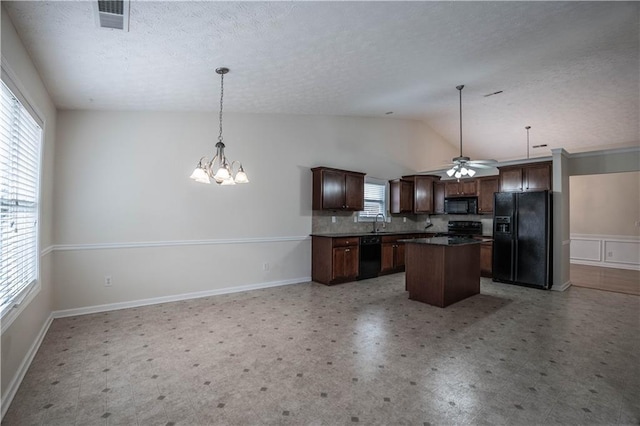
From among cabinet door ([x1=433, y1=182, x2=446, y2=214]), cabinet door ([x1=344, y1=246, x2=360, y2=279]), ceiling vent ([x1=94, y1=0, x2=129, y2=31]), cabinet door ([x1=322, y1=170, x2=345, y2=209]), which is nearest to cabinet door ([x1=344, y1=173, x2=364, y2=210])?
cabinet door ([x1=322, y1=170, x2=345, y2=209])

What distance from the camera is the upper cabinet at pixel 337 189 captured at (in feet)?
18.5

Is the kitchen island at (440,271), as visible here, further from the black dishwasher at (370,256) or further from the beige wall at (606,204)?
the beige wall at (606,204)

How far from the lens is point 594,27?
330 centimetres

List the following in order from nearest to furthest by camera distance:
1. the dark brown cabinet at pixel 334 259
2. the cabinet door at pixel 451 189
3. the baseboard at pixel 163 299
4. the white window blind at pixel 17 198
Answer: the white window blind at pixel 17 198 < the baseboard at pixel 163 299 < the dark brown cabinet at pixel 334 259 < the cabinet door at pixel 451 189

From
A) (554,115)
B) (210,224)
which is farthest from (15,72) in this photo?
(554,115)

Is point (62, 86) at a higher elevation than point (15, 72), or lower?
higher

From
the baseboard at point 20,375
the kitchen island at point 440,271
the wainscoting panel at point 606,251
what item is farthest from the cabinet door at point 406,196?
the baseboard at point 20,375

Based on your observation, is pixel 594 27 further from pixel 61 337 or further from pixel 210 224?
pixel 61 337

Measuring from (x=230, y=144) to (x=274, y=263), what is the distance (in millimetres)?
2152

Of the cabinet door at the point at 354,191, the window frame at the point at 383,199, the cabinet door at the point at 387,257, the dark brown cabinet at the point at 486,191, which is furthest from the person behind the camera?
the window frame at the point at 383,199

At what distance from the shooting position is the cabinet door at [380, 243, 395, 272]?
631 centimetres

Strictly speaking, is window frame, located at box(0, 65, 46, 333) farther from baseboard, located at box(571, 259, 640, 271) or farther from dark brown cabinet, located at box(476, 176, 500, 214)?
baseboard, located at box(571, 259, 640, 271)

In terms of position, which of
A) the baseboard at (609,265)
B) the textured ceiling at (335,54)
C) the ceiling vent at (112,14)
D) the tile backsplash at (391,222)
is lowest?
the baseboard at (609,265)

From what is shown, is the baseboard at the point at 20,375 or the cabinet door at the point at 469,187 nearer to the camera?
the baseboard at the point at 20,375
